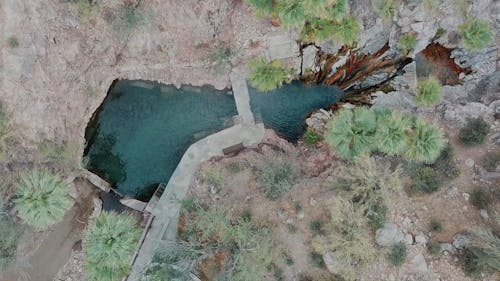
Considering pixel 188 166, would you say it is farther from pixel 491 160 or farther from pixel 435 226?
pixel 491 160

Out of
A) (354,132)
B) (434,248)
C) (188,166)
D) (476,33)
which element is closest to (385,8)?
(476,33)

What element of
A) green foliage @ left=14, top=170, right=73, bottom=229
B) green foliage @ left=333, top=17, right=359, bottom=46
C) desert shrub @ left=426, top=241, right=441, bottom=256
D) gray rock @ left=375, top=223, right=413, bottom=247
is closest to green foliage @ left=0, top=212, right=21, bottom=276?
green foliage @ left=14, top=170, right=73, bottom=229

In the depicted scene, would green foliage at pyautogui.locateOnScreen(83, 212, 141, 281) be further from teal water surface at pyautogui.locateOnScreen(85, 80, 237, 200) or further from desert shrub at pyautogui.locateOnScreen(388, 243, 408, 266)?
desert shrub at pyautogui.locateOnScreen(388, 243, 408, 266)

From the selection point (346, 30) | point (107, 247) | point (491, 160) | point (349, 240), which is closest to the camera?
point (107, 247)

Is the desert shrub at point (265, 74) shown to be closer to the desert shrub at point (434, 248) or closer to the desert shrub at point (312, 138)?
the desert shrub at point (312, 138)

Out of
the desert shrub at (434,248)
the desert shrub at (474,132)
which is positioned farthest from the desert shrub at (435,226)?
the desert shrub at (474,132)

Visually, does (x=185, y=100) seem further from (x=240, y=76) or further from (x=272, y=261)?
(x=272, y=261)

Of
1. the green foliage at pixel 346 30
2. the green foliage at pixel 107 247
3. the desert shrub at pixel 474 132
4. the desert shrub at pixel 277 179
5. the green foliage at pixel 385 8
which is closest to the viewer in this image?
the green foliage at pixel 107 247
